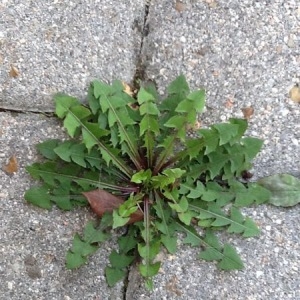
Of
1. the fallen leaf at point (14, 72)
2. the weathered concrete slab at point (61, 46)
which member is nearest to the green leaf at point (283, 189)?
the weathered concrete slab at point (61, 46)

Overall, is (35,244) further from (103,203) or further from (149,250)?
(149,250)

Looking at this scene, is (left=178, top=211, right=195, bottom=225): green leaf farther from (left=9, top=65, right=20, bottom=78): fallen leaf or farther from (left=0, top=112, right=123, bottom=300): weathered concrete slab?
(left=9, top=65, right=20, bottom=78): fallen leaf

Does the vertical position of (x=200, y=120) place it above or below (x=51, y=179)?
above

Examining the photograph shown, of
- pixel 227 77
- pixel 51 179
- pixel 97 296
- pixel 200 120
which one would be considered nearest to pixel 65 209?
pixel 51 179

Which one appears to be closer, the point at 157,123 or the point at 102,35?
the point at 157,123

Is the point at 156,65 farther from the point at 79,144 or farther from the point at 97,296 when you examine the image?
the point at 97,296

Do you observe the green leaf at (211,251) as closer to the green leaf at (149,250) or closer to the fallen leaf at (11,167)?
the green leaf at (149,250)

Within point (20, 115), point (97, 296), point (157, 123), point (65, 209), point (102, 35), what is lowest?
point (97, 296)
